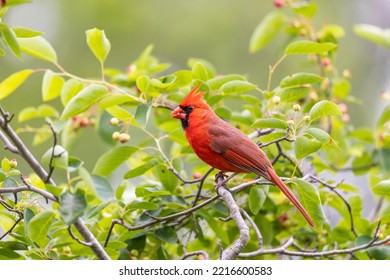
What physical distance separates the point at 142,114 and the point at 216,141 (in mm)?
417

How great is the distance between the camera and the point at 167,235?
2715mm

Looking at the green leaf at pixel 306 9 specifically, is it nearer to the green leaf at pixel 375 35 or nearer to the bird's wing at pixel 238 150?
the green leaf at pixel 375 35

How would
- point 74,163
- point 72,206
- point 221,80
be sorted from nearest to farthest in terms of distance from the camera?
point 72,206
point 74,163
point 221,80

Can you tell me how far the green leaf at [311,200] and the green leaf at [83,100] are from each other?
30.4 inches

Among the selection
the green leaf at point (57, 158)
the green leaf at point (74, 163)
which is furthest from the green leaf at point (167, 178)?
the green leaf at point (57, 158)

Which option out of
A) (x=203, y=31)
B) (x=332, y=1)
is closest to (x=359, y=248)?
(x=203, y=31)

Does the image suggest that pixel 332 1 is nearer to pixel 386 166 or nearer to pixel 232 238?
pixel 386 166

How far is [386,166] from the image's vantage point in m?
3.35

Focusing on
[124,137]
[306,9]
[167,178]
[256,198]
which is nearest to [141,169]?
[167,178]

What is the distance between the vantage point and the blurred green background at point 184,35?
23.9ft

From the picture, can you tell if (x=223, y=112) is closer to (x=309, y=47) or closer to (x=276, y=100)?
(x=276, y=100)

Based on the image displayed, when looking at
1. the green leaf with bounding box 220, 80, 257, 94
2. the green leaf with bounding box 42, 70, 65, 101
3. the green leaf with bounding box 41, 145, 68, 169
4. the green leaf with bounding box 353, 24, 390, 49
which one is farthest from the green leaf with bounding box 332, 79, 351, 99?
the green leaf with bounding box 41, 145, 68, 169

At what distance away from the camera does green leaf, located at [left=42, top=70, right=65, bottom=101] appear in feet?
9.21

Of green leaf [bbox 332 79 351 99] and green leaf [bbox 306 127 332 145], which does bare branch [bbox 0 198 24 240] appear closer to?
green leaf [bbox 306 127 332 145]
